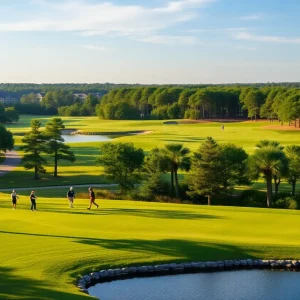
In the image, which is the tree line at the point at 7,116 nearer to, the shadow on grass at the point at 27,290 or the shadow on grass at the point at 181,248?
the shadow on grass at the point at 181,248

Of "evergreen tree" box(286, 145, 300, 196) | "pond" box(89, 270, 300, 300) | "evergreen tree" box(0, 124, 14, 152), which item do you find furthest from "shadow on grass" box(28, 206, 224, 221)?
"evergreen tree" box(0, 124, 14, 152)

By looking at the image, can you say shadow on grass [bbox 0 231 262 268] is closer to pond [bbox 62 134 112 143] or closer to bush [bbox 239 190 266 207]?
bush [bbox 239 190 266 207]

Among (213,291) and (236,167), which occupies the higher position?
(236,167)

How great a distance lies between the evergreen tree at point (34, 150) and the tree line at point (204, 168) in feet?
38.2

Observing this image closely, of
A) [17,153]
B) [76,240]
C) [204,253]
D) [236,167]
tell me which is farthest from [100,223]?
[17,153]

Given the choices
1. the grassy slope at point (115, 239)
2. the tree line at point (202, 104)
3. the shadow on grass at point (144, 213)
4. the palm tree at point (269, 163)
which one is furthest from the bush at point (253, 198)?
the tree line at point (202, 104)

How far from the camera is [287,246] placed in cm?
2530

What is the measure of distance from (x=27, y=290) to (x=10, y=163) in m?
60.1

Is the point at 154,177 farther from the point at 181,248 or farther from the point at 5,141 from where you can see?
the point at 5,141

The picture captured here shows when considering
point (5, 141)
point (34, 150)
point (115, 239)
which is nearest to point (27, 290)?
point (115, 239)

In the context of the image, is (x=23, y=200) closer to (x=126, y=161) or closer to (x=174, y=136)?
(x=126, y=161)

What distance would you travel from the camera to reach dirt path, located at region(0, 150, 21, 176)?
6956 cm

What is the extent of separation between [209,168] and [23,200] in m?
16.7

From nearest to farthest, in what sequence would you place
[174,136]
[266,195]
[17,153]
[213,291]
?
[213,291] < [266,195] < [17,153] < [174,136]
